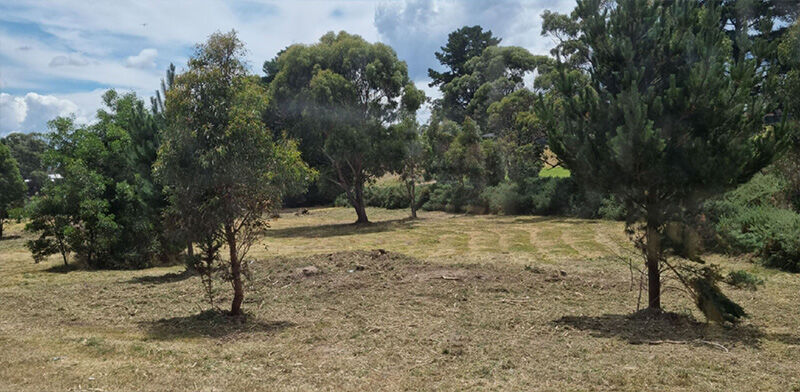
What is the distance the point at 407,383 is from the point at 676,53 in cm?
672

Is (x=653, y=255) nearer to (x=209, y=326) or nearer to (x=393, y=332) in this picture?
(x=393, y=332)

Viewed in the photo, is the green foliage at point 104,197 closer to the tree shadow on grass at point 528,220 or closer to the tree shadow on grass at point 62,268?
the tree shadow on grass at point 62,268

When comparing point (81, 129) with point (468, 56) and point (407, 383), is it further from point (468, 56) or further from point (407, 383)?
point (468, 56)

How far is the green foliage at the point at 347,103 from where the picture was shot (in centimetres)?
2992

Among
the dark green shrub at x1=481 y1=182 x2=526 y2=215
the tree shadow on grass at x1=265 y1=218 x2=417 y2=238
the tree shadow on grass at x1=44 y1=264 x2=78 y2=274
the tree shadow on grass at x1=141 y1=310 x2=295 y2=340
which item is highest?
the dark green shrub at x1=481 y1=182 x2=526 y2=215

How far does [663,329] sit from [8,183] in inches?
1401

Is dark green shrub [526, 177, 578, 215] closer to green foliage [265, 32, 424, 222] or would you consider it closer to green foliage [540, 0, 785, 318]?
green foliage [265, 32, 424, 222]

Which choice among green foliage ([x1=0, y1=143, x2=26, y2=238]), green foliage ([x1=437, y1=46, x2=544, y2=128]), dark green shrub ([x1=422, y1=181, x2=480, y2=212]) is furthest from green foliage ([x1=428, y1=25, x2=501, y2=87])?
green foliage ([x1=0, y1=143, x2=26, y2=238])

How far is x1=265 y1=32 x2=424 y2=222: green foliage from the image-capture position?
98.2 feet

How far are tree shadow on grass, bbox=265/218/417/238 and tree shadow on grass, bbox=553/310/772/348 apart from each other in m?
20.1

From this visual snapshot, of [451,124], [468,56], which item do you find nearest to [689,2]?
[451,124]

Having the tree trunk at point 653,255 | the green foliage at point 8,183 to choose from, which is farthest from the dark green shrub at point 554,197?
the green foliage at point 8,183

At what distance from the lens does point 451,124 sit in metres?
39.9

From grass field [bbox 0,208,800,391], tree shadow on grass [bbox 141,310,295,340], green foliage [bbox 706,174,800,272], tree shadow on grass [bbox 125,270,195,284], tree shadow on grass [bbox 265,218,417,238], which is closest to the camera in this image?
grass field [bbox 0,208,800,391]
